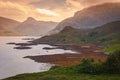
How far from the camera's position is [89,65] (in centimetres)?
7600

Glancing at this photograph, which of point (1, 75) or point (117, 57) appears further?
point (1, 75)

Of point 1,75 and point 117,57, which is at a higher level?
point 117,57

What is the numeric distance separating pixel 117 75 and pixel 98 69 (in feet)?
21.5

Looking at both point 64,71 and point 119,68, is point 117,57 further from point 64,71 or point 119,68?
point 64,71

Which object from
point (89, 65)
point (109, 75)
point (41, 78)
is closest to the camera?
point (41, 78)

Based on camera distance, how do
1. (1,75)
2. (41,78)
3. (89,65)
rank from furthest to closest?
1. (1,75)
2. (89,65)
3. (41,78)

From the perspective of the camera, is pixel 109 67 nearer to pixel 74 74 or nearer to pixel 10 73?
pixel 74 74

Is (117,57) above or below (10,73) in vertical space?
above

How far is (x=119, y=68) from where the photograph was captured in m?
72.7

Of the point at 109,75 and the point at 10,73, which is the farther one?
the point at 10,73

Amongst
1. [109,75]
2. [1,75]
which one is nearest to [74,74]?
[109,75]

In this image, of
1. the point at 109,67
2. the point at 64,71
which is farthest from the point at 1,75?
the point at 109,67

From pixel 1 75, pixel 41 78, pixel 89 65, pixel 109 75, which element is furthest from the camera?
pixel 1 75

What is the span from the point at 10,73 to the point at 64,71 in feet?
95.4
